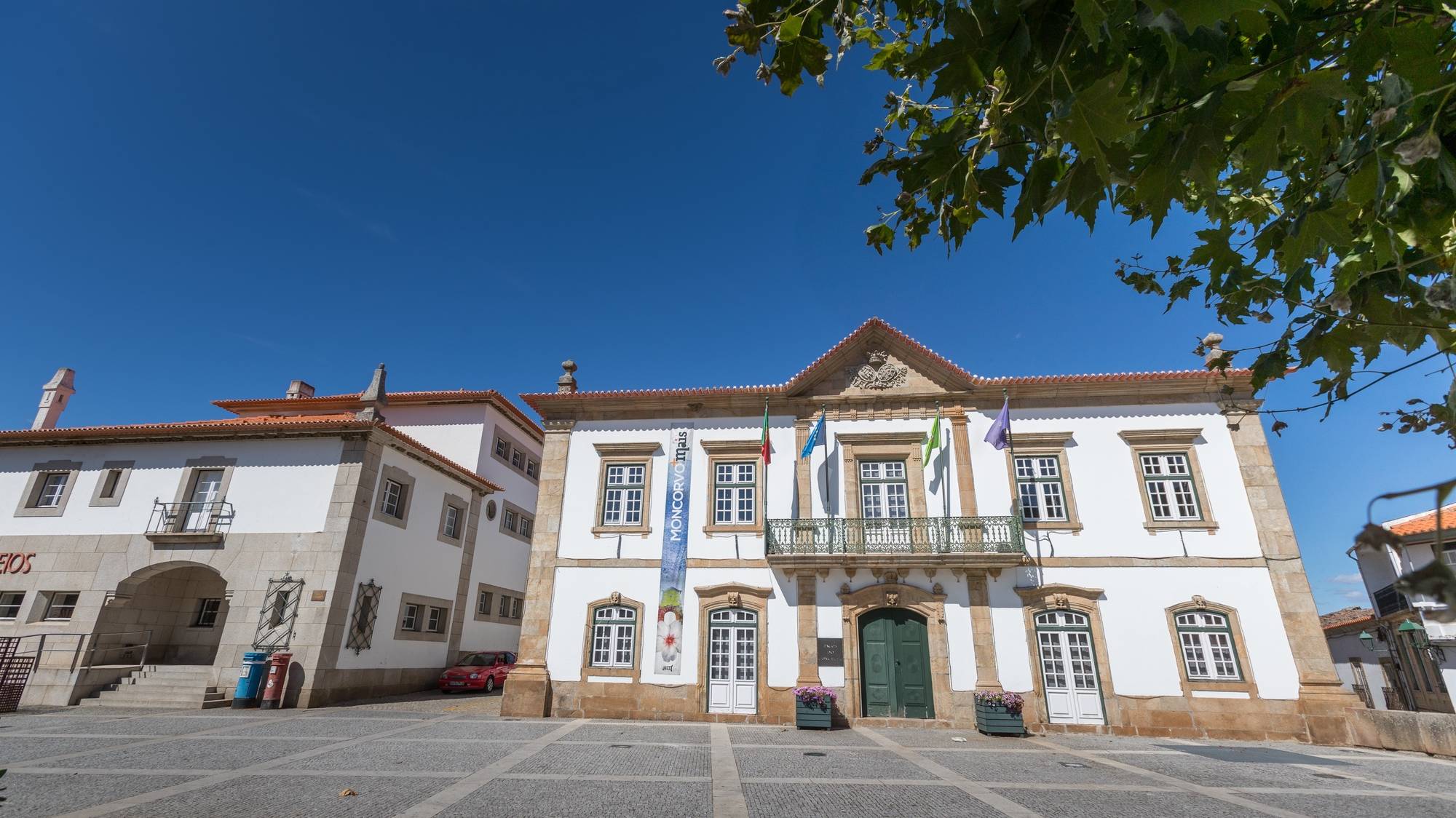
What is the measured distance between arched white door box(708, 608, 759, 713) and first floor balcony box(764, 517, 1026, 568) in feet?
5.36

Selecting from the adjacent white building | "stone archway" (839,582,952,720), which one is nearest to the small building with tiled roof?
"stone archway" (839,582,952,720)

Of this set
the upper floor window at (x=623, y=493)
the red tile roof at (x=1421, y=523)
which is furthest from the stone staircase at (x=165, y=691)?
the red tile roof at (x=1421, y=523)

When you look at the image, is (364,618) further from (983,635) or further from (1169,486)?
(1169,486)

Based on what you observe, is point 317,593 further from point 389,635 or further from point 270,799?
point 270,799

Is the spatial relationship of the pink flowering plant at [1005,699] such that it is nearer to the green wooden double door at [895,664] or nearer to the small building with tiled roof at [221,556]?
the green wooden double door at [895,664]

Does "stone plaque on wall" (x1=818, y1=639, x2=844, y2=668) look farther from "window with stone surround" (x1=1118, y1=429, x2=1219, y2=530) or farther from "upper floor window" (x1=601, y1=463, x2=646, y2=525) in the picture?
"window with stone surround" (x1=1118, y1=429, x2=1219, y2=530)

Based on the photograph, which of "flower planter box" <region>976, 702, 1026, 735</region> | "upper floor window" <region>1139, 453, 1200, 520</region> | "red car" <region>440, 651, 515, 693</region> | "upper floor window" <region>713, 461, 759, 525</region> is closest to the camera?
"flower planter box" <region>976, 702, 1026, 735</region>

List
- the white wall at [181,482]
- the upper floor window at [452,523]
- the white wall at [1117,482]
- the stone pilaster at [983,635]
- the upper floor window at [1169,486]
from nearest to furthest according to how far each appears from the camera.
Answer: the stone pilaster at [983,635] < the white wall at [1117,482] < the upper floor window at [1169,486] < the white wall at [181,482] < the upper floor window at [452,523]

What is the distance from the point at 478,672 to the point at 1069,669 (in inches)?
607

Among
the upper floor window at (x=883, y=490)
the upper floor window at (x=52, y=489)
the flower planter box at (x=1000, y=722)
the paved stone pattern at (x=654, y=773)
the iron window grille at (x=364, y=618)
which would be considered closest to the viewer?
the paved stone pattern at (x=654, y=773)

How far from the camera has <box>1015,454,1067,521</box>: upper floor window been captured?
1465cm

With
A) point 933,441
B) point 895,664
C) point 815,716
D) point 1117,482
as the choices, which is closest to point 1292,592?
point 1117,482

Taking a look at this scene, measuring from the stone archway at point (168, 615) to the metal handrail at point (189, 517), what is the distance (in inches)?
33.9

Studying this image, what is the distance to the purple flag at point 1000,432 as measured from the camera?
14.5m
